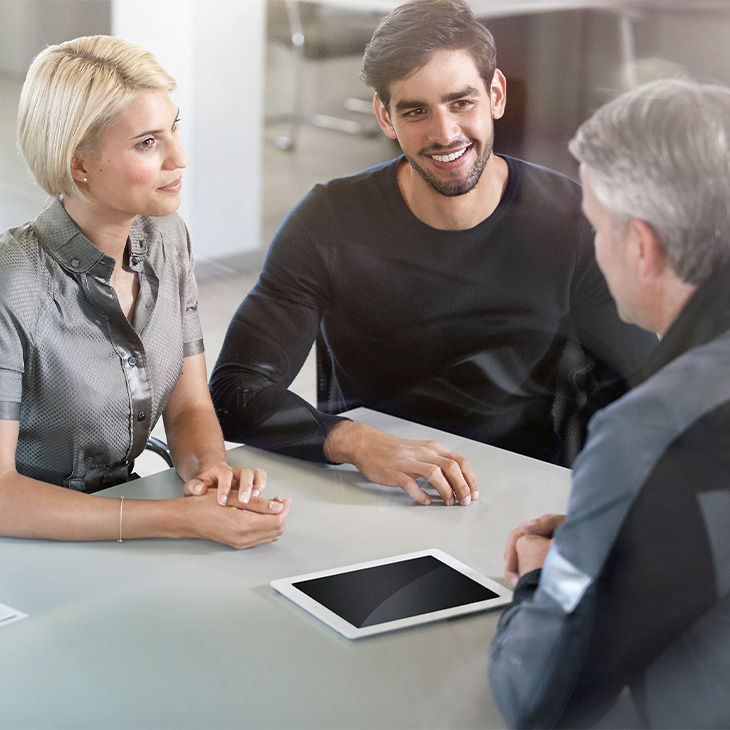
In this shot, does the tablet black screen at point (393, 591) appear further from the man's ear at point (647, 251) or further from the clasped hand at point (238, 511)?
the man's ear at point (647, 251)

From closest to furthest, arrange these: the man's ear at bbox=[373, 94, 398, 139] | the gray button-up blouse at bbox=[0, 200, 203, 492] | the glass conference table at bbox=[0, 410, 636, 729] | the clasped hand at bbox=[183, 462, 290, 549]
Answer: the glass conference table at bbox=[0, 410, 636, 729] → the clasped hand at bbox=[183, 462, 290, 549] → the gray button-up blouse at bbox=[0, 200, 203, 492] → the man's ear at bbox=[373, 94, 398, 139]

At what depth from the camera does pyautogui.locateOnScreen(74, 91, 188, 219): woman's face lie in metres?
1.58

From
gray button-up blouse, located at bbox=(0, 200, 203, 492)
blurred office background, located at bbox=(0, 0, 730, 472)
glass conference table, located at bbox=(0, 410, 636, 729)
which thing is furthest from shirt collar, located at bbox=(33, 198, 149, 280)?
glass conference table, located at bbox=(0, 410, 636, 729)

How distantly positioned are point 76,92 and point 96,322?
347mm

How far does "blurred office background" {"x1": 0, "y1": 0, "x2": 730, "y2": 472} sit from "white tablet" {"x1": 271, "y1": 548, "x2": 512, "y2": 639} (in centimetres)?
A: 63

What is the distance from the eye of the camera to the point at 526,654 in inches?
38.3

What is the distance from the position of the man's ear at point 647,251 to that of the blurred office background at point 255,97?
741 millimetres

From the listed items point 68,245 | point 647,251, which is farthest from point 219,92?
point 647,251

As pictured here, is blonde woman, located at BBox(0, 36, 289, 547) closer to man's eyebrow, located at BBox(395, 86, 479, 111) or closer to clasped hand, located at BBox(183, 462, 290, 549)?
clasped hand, located at BBox(183, 462, 290, 549)

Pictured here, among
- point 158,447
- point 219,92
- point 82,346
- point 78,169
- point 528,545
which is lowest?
point 158,447

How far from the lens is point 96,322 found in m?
1.59

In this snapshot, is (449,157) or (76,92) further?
(449,157)

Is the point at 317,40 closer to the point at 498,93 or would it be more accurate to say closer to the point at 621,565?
the point at 498,93

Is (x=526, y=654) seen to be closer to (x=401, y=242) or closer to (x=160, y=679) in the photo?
(x=160, y=679)
